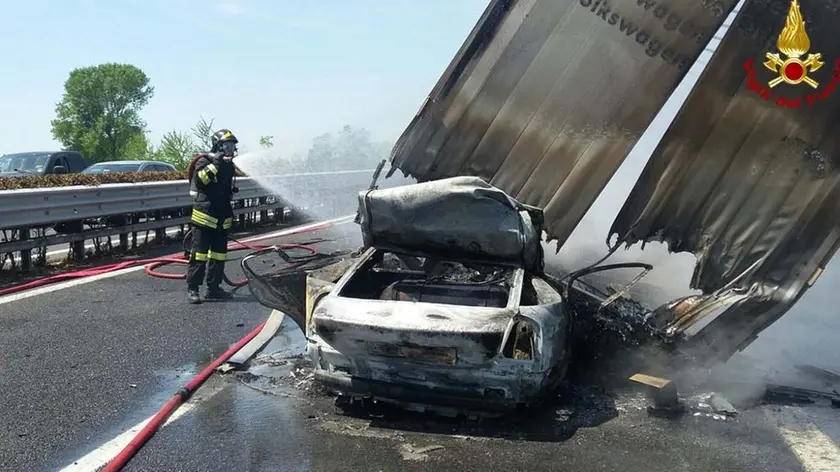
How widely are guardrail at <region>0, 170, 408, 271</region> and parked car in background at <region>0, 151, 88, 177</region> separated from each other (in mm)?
4600

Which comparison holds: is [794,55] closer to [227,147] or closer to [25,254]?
[227,147]

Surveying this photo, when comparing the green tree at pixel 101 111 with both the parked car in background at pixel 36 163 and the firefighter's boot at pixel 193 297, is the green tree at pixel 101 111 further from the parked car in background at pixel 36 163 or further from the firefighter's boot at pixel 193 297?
the firefighter's boot at pixel 193 297

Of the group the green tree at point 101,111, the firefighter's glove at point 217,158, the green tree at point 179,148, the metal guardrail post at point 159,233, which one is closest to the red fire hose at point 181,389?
the metal guardrail post at point 159,233

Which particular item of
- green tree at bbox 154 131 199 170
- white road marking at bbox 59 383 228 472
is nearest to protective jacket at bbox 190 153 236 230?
white road marking at bbox 59 383 228 472

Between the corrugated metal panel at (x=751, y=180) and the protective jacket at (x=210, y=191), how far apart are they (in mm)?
4080

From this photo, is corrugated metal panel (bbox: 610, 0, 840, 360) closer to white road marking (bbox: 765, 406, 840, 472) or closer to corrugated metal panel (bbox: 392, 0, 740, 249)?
corrugated metal panel (bbox: 392, 0, 740, 249)

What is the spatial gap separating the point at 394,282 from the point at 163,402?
1738 millimetres

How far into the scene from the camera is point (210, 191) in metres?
7.64

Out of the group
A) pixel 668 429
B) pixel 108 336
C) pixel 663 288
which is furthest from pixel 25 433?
pixel 663 288

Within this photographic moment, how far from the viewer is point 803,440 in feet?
13.4

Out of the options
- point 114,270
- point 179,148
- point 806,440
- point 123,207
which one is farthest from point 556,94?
point 179,148

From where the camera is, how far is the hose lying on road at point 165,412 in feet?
11.5

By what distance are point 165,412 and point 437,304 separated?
1.67m

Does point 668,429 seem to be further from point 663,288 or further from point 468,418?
point 663,288
